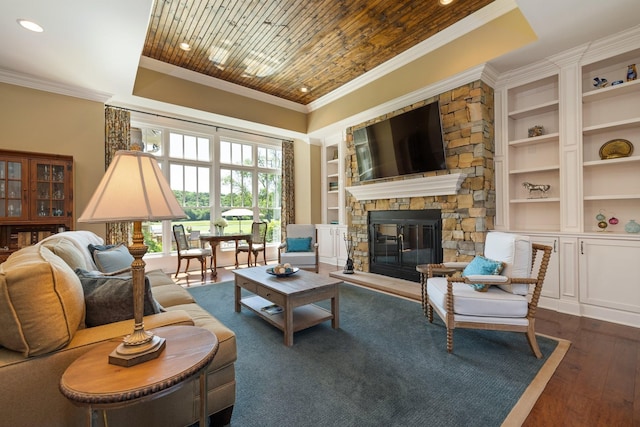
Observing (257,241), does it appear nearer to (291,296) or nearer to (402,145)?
(402,145)

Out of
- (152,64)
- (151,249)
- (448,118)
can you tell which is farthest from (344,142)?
(151,249)

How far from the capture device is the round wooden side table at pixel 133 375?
90 cm

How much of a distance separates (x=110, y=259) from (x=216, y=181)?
12.0ft

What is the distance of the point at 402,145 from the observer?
4.36m

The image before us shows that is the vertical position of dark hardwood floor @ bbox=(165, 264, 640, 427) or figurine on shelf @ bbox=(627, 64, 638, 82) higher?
figurine on shelf @ bbox=(627, 64, 638, 82)

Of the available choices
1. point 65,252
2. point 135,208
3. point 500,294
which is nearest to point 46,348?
point 135,208

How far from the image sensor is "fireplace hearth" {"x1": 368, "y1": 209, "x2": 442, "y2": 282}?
13.5 feet

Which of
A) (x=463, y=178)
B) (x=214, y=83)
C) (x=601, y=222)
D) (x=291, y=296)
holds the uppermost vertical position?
(x=214, y=83)

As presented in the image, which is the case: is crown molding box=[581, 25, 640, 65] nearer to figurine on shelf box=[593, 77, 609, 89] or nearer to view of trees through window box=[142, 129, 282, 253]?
figurine on shelf box=[593, 77, 609, 89]

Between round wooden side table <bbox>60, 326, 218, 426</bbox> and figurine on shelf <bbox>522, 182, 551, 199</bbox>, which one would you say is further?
figurine on shelf <bbox>522, 182, 551, 199</bbox>

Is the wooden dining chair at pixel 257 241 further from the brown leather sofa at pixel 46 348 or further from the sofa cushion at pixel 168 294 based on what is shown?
the brown leather sofa at pixel 46 348

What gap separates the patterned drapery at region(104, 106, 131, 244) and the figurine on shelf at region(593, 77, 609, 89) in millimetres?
6453

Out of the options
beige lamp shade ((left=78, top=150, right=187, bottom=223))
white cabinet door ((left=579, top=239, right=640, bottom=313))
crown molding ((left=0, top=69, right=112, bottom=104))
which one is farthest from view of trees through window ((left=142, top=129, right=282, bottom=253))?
A: white cabinet door ((left=579, top=239, right=640, bottom=313))

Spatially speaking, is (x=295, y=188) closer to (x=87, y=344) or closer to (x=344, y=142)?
(x=344, y=142)
